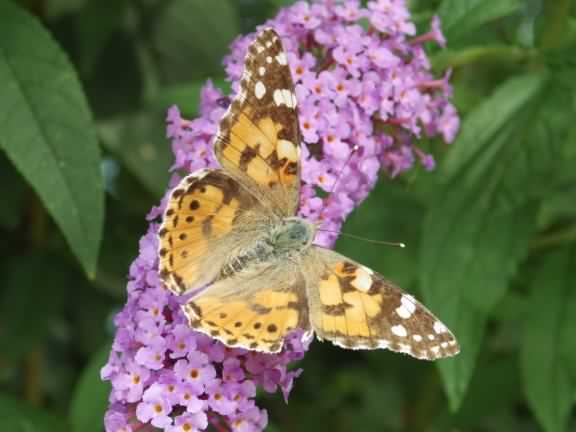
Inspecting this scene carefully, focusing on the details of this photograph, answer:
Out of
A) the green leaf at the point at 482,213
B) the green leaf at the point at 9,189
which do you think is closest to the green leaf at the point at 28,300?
the green leaf at the point at 9,189

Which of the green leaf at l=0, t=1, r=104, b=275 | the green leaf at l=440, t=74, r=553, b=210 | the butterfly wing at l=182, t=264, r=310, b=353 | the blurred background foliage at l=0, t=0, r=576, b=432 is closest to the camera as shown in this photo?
the butterfly wing at l=182, t=264, r=310, b=353

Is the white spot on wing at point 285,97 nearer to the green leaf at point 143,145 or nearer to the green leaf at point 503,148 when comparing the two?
the green leaf at point 503,148

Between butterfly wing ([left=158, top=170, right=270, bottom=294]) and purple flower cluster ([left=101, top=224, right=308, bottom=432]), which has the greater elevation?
butterfly wing ([left=158, top=170, right=270, bottom=294])

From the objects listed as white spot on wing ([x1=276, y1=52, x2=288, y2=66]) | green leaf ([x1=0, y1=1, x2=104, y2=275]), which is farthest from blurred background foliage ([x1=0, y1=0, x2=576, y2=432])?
white spot on wing ([x1=276, y1=52, x2=288, y2=66])

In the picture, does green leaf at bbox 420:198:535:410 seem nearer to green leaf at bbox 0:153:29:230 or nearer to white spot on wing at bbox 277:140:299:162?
white spot on wing at bbox 277:140:299:162

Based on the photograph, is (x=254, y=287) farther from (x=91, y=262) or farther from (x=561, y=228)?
(x=561, y=228)

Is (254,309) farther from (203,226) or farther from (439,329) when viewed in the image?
(439,329)
